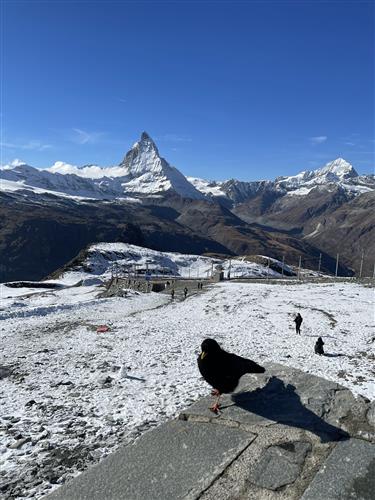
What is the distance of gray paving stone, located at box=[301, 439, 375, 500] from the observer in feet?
22.1

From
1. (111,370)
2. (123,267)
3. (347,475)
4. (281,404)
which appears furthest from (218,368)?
(123,267)

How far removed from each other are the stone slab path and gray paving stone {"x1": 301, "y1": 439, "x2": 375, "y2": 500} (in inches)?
0.6

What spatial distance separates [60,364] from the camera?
1828 centimetres

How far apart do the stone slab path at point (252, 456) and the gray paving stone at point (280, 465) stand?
0.02 meters

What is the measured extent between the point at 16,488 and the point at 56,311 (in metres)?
37.1

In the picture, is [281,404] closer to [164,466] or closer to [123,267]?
[164,466]

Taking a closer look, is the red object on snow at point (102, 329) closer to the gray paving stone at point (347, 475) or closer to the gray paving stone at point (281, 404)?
the gray paving stone at point (281, 404)

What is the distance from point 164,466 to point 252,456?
157 cm

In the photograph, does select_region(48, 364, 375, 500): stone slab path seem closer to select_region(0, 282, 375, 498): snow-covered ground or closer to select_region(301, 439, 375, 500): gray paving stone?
select_region(301, 439, 375, 500): gray paving stone

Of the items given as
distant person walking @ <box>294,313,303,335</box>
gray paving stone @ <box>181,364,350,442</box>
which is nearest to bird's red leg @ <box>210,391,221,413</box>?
gray paving stone @ <box>181,364,350,442</box>

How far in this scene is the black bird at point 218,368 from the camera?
10.2 metres

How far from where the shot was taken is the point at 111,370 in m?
17.1

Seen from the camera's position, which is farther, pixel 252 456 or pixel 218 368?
pixel 218 368

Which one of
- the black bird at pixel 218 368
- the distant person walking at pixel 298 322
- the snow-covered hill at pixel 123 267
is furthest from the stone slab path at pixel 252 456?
the snow-covered hill at pixel 123 267
